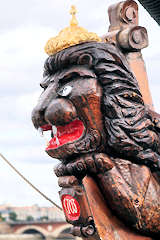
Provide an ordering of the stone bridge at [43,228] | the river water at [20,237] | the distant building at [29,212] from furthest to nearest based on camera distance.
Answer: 1. the river water at [20,237]
2. the distant building at [29,212]
3. the stone bridge at [43,228]

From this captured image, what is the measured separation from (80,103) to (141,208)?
61cm

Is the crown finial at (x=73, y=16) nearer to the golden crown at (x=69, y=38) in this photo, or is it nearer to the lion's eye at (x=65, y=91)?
the golden crown at (x=69, y=38)

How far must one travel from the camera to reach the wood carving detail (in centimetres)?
245

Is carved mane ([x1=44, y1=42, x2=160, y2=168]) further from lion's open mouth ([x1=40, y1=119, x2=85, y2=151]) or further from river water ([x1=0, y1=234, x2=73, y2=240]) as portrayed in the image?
river water ([x1=0, y1=234, x2=73, y2=240])

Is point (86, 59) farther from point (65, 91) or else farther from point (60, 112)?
point (60, 112)

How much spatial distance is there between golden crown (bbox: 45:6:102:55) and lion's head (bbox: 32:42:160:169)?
0.12 feet

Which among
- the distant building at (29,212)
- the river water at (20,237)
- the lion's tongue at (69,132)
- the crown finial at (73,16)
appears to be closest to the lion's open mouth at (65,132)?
the lion's tongue at (69,132)

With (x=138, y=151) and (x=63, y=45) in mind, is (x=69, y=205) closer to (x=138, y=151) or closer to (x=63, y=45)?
(x=138, y=151)

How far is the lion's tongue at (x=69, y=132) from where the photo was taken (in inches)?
98.3

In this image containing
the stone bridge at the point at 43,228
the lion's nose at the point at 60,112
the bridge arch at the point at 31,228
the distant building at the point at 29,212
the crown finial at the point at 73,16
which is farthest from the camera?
the bridge arch at the point at 31,228

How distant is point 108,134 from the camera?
98.3 inches

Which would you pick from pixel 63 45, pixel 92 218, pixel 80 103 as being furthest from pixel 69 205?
pixel 63 45

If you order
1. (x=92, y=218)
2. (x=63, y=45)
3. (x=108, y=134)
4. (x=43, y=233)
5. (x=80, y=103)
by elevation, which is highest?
(x=63, y=45)

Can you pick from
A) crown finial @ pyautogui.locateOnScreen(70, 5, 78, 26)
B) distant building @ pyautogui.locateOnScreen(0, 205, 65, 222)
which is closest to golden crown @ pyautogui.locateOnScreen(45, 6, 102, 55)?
crown finial @ pyautogui.locateOnScreen(70, 5, 78, 26)
